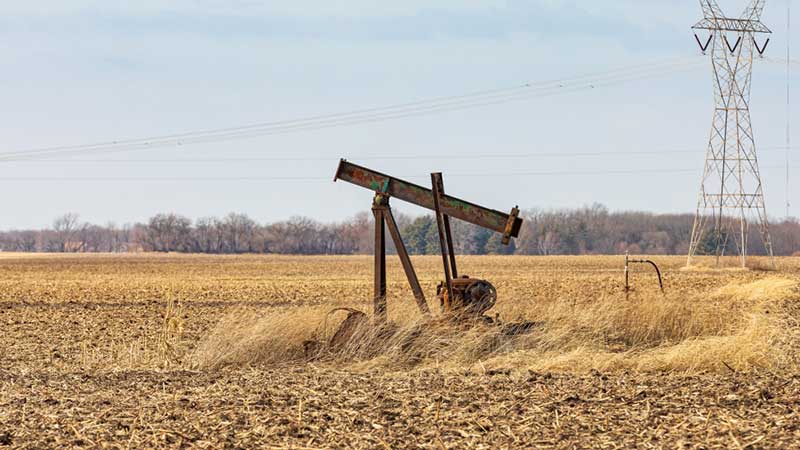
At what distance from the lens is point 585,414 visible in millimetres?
8969

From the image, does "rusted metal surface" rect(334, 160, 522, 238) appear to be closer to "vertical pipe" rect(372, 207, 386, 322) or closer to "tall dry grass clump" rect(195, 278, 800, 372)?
"vertical pipe" rect(372, 207, 386, 322)

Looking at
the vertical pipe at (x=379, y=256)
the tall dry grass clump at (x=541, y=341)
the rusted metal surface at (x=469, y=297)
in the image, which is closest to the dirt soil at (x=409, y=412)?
the tall dry grass clump at (x=541, y=341)

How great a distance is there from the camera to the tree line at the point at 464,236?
555 feet

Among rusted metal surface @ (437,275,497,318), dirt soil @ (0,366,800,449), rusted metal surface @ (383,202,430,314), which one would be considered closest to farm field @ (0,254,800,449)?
dirt soil @ (0,366,800,449)

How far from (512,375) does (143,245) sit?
567 feet

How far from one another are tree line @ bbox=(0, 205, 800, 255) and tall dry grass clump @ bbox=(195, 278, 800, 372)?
147993mm

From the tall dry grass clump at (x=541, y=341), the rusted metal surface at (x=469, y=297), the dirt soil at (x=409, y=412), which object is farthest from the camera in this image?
the rusted metal surface at (x=469, y=297)

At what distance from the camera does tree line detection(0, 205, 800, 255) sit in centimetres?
16925

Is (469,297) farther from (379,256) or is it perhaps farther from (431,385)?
(431,385)

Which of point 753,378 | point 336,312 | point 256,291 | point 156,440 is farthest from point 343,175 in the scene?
point 256,291

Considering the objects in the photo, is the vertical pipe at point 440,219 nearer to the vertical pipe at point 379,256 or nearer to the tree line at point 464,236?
the vertical pipe at point 379,256

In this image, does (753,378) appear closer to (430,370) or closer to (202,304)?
(430,370)

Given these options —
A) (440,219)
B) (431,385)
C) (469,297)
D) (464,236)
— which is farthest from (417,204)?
(464,236)

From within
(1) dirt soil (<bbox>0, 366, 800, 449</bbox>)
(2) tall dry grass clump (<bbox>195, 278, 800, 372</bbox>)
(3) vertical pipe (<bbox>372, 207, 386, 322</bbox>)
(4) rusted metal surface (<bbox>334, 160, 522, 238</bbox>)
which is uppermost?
(4) rusted metal surface (<bbox>334, 160, 522, 238</bbox>)
